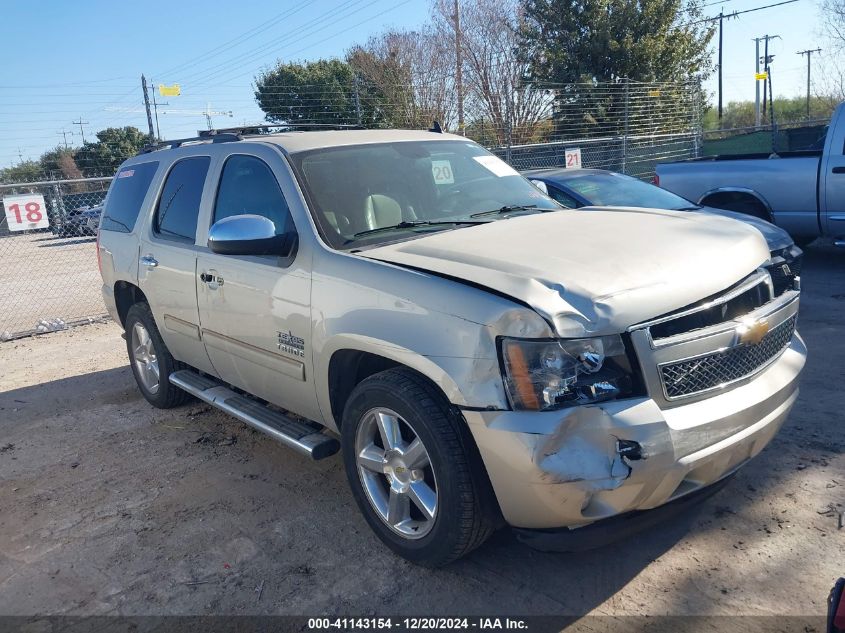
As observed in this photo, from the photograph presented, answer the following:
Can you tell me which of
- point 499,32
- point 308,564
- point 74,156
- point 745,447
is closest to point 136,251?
point 308,564

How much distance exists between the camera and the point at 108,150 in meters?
37.4

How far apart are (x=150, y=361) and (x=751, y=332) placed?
4407 millimetres

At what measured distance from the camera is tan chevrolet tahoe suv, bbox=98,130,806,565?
8.68ft

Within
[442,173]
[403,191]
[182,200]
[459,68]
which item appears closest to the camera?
[403,191]

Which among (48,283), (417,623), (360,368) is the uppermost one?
(360,368)

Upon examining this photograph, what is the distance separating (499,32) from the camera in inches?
1025

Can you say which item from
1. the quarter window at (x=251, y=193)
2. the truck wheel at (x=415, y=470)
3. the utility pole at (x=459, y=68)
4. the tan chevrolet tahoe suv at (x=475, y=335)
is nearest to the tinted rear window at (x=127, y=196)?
the tan chevrolet tahoe suv at (x=475, y=335)

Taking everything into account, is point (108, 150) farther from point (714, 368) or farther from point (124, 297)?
point (714, 368)

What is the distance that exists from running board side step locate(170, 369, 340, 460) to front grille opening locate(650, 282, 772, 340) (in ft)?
5.66

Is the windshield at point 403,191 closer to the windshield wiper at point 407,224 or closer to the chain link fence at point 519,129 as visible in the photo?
the windshield wiper at point 407,224

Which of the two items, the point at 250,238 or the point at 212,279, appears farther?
the point at 212,279

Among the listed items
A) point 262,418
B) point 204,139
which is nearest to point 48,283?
point 204,139

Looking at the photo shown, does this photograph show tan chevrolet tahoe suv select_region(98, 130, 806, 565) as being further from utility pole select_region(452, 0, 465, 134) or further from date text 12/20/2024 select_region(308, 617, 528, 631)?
utility pole select_region(452, 0, 465, 134)

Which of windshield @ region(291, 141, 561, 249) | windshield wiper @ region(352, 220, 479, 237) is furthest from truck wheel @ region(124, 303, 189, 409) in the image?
windshield wiper @ region(352, 220, 479, 237)
